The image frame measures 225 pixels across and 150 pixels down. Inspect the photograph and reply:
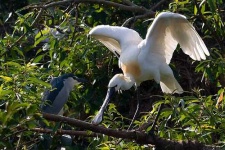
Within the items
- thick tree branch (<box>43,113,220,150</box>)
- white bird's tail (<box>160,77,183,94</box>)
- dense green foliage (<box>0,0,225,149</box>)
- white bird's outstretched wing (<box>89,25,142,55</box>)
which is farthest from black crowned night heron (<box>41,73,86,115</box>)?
thick tree branch (<box>43,113,220,150</box>)

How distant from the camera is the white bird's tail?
5043 mm

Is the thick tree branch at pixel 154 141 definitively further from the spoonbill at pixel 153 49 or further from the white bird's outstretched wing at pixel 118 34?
the white bird's outstretched wing at pixel 118 34

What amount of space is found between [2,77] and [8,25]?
3.07m

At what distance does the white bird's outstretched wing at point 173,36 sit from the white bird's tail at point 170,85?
0.65 feet

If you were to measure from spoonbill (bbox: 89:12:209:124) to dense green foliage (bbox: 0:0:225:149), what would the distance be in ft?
0.45

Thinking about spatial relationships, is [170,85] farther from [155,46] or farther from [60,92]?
[60,92]

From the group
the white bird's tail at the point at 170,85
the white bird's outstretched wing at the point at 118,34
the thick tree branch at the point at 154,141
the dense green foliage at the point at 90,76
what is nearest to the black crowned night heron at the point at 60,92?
the dense green foliage at the point at 90,76

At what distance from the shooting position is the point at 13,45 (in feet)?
16.2

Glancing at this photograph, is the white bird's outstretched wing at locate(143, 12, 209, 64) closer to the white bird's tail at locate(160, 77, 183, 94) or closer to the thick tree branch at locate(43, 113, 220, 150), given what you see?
the white bird's tail at locate(160, 77, 183, 94)

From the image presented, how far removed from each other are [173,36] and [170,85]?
0.43m

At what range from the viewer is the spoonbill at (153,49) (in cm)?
473

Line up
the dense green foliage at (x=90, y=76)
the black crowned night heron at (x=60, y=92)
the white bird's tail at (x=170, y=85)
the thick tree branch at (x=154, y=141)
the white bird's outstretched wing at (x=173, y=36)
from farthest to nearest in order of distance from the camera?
1. the black crowned night heron at (x=60, y=92)
2. the white bird's tail at (x=170, y=85)
3. the white bird's outstretched wing at (x=173, y=36)
4. the thick tree branch at (x=154, y=141)
5. the dense green foliage at (x=90, y=76)

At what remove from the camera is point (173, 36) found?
15.9ft

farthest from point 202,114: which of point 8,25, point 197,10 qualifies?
point 8,25
